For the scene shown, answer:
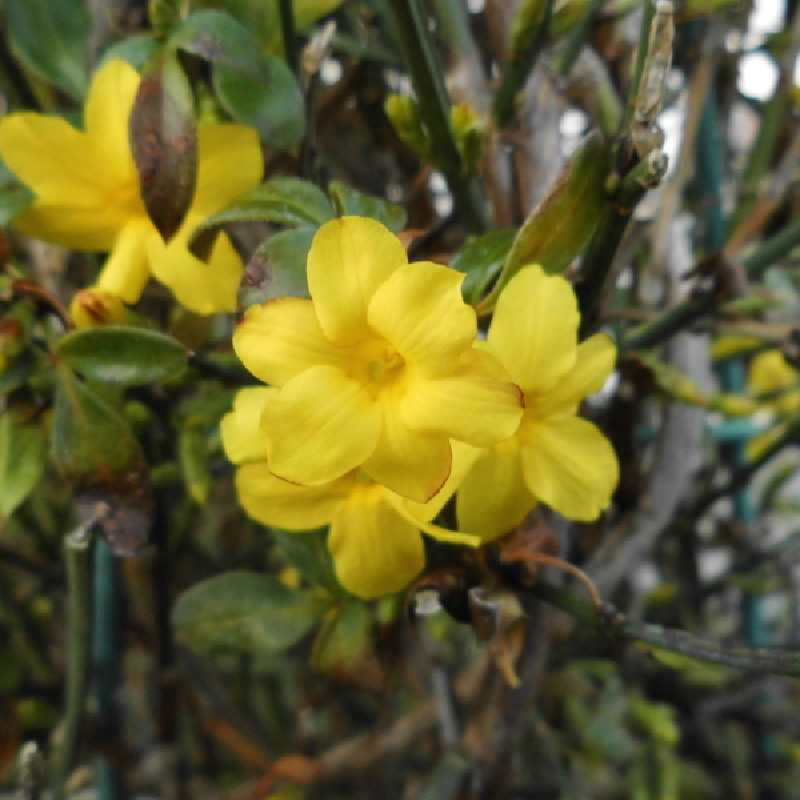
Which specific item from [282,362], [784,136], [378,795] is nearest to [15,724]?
[378,795]

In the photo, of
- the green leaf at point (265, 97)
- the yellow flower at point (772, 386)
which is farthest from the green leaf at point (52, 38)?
the yellow flower at point (772, 386)

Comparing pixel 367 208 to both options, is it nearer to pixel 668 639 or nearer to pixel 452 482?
pixel 452 482

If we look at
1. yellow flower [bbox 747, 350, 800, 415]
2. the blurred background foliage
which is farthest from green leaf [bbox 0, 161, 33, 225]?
yellow flower [bbox 747, 350, 800, 415]

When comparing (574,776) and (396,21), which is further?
(574,776)

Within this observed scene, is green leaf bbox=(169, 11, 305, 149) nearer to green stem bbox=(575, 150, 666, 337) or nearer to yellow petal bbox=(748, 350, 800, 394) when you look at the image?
green stem bbox=(575, 150, 666, 337)

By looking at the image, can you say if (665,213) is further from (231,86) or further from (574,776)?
(574,776)

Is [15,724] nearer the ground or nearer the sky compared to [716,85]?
nearer the ground
